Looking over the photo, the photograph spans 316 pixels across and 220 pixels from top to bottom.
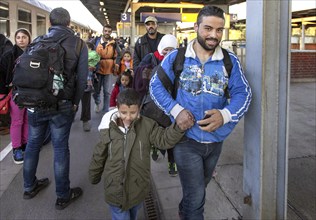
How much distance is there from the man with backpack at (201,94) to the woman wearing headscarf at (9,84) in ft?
9.16

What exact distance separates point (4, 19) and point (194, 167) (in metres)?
8.06

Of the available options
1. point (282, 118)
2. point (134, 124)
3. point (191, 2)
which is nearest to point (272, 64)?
point (282, 118)

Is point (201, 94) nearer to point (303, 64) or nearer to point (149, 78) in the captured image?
point (149, 78)

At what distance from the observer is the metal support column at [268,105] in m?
2.27

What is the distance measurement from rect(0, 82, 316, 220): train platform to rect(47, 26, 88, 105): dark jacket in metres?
1.03

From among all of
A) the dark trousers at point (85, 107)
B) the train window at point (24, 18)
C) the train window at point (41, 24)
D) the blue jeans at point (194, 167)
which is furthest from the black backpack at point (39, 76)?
the train window at point (41, 24)

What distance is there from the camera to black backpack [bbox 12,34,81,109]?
105 inches

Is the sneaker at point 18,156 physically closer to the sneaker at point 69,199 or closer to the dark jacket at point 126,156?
the sneaker at point 69,199

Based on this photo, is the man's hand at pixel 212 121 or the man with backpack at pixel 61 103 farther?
the man with backpack at pixel 61 103

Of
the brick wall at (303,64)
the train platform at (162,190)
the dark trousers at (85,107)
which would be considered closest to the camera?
the train platform at (162,190)

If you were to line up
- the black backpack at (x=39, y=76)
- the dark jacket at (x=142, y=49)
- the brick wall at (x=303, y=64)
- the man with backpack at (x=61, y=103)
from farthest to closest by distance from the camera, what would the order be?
the brick wall at (x=303, y=64), the dark jacket at (x=142, y=49), the man with backpack at (x=61, y=103), the black backpack at (x=39, y=76)

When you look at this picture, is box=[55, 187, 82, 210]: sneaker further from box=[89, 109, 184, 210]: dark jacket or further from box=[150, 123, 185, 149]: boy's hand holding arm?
box=[150, 123, 185, 149]: boy's hand holding arm

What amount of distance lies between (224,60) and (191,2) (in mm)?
23444

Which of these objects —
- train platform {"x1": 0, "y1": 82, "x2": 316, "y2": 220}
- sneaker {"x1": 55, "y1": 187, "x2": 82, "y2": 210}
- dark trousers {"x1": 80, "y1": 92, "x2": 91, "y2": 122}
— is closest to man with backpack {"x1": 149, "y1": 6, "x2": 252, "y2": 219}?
train platform {"x1": 0, "y1": 82, "x2": 316, "y2": 220}
